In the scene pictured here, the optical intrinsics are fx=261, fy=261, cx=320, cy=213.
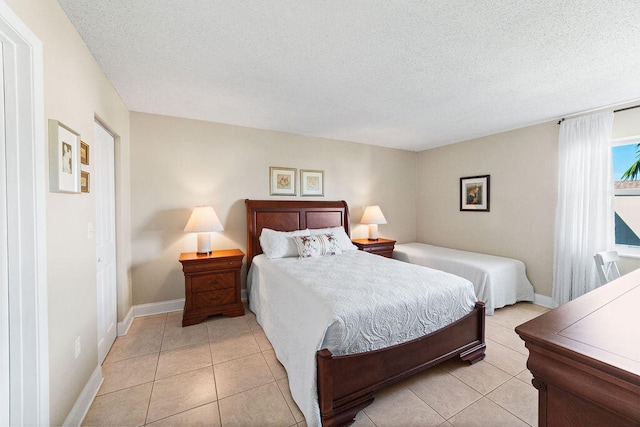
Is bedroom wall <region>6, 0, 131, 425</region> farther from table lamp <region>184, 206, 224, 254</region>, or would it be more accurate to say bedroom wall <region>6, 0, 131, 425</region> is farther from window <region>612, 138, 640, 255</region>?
window <region>612, 138, 640, 255</region>

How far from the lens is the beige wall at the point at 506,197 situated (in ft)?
11.3

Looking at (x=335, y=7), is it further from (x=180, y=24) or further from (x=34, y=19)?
(x=34, y=19)

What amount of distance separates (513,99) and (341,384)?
10.3 ft

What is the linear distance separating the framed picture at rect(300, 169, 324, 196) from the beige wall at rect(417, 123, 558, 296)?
2268 mm

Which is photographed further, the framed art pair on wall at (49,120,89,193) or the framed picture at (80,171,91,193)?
the framed picture at (80,171,91,193)

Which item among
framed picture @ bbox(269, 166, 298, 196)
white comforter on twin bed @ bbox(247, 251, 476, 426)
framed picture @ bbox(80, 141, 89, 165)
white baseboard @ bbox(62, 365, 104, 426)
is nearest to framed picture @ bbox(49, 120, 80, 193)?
framed picture @ bbox(80, 141, 89, 165)

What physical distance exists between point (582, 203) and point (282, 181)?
12.4 ft

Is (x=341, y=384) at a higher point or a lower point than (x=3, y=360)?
lower

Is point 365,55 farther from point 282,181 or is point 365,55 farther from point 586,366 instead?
point 282,181

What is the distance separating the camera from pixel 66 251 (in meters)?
1.53

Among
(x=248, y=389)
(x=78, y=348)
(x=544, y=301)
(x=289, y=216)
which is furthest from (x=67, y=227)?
(x=544, y=301)

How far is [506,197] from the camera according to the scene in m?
3.85

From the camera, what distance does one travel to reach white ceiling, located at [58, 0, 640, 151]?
1.52 meters

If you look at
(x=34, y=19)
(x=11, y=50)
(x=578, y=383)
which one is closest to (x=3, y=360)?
(x=11, y=50)
